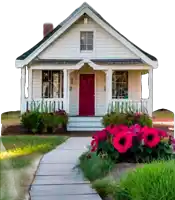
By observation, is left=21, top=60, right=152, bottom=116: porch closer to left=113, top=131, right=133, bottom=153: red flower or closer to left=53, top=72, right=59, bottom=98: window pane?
left=53, top=72, right=59, bottom=98: window pane

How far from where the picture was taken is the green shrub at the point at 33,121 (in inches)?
682

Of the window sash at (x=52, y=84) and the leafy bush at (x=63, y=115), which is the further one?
the window sash at (x=52, y=84)

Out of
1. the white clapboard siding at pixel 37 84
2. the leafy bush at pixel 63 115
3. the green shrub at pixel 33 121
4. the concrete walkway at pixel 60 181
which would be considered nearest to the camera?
the concrete walkway at pixel 60 181

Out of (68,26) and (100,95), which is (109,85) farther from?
(68,26)

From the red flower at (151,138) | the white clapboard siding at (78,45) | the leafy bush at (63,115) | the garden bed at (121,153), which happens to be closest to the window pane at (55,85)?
the white clapboard siding at (78,45)

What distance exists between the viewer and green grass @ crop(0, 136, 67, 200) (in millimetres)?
6242

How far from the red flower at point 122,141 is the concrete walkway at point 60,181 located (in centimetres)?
79

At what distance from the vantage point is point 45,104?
1869cm

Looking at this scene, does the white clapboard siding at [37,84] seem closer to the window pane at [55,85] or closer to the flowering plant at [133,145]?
the window pane at [55,85]

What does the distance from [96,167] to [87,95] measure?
1358 centimetres

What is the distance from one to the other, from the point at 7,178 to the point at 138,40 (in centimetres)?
2363

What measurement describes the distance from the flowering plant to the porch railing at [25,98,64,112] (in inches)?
434

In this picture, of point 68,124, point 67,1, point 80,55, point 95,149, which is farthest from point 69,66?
point 67,1

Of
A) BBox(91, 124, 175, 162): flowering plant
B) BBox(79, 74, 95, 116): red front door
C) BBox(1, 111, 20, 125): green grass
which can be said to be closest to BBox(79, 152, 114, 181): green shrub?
BBox(91, 124, 175, 162): flowering plant
